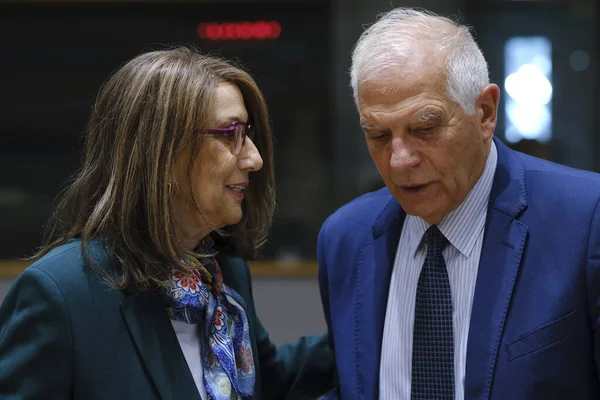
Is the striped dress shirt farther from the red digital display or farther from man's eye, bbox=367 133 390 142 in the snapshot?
the red digital display

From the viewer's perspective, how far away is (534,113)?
4.25m

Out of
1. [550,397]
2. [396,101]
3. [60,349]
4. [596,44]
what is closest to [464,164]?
[396,101]

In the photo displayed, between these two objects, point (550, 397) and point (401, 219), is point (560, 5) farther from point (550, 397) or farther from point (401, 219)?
point (550, 397)

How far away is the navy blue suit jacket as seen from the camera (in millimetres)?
1744

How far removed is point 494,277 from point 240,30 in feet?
9.50

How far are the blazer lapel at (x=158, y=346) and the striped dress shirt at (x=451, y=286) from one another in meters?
0.49

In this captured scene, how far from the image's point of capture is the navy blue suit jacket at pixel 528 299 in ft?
5.72

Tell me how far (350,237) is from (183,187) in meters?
0.52

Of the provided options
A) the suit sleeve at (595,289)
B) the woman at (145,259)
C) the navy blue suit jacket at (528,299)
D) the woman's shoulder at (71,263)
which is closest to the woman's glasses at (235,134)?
the woman at (145,259)

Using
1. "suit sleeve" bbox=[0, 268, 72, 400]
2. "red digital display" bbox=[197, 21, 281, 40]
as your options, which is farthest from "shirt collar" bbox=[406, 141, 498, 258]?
"red digital display" bbox=[197, 21, 281, 40]

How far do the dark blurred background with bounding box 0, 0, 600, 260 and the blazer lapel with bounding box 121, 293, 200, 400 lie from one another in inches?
103

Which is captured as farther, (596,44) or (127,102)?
(596,44)

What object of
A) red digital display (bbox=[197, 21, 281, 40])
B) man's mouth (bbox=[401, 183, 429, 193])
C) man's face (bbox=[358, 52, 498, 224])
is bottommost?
man's mouth (bbox=[401, 183, 429, 193])

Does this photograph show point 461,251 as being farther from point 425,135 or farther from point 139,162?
point 139,162
